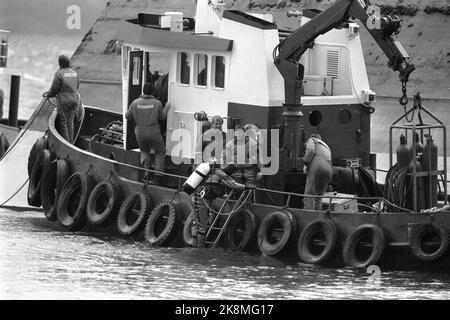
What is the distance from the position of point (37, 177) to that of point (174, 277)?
5062mm

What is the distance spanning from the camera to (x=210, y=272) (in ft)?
60.2

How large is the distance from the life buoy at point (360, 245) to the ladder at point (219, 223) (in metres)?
1.68

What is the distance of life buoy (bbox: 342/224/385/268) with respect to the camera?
17875 mm

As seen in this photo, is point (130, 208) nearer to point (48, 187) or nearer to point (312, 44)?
point (48, 187)

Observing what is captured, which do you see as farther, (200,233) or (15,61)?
(15,61)

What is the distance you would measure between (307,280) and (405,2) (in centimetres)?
1453

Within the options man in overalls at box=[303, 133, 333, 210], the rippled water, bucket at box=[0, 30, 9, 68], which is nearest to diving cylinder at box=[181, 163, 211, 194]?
the rippled water

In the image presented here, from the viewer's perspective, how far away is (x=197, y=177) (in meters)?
19.2

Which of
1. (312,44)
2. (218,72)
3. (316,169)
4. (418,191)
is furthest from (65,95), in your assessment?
(418,191)

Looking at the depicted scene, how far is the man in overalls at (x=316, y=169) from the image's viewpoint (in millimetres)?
18891

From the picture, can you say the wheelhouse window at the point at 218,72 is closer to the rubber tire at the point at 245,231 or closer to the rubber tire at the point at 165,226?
the rubber tire at the point at 165,226
